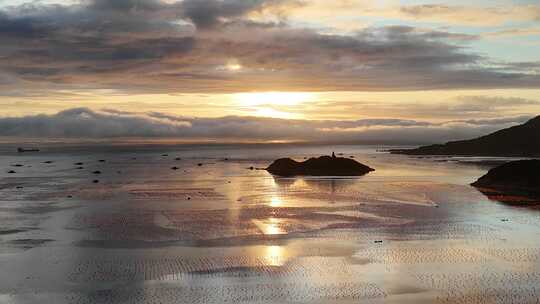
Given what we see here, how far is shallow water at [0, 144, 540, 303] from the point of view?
28.0m

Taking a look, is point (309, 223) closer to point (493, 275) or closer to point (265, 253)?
point (265, 253)

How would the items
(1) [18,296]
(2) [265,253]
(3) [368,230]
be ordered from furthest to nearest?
(3) [368,230] < (2) [265,253] < (1) [18,296]

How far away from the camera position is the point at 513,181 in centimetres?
8075

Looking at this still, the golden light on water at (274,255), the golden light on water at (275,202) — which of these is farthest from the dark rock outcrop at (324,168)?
the golden light on water at (274,255)

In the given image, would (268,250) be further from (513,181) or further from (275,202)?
(513,181)

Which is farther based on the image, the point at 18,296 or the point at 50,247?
the point at 50,247

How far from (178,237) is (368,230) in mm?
15083

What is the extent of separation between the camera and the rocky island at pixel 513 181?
7377 cm

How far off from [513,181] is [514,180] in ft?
0.70

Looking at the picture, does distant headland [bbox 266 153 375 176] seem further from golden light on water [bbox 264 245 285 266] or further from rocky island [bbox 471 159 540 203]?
golden light on water [bbox 264 245 285 266]

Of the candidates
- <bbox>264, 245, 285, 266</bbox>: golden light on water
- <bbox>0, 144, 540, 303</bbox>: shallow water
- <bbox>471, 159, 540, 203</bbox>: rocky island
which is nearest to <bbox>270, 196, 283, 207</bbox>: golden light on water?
<bbox>0, 144, 540, 303</bbox>: shallow water

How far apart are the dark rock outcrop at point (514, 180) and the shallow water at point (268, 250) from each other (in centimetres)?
814

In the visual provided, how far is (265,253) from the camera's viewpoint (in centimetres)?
3669

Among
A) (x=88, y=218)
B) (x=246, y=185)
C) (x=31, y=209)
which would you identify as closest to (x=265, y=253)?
(x=88, y=218)
